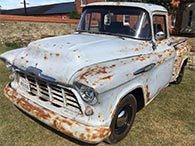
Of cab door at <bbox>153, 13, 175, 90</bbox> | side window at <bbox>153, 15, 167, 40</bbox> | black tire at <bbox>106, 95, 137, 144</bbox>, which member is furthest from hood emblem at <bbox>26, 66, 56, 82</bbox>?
side window at <bbox>153, 15, 167, 40</bbox>

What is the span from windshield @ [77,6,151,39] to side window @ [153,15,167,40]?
0.77ft

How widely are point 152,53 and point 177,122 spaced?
4.52 feet

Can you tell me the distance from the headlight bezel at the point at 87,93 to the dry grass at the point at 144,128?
1.02 m

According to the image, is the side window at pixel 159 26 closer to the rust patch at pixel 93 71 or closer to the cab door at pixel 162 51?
the cab door at pixel 162 51

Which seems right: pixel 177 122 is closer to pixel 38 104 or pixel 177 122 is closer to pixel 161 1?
pixel 38 104

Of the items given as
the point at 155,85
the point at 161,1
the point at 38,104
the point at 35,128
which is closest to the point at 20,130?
the point at 35,128

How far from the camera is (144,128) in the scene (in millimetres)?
3643

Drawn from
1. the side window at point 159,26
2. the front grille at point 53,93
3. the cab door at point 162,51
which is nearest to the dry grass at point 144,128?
the cab door at point 162,51

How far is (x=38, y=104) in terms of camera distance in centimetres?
295

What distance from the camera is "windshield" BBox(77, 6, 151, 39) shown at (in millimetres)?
3698

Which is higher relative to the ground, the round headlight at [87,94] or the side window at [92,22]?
the side window at [92,22]

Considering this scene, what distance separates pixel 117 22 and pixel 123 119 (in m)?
1.78

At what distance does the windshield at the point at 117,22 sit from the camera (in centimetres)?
370

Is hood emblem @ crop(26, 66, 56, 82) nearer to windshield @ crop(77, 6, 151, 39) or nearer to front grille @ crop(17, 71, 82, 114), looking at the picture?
front grille @ crop(17, 71, 82, 114)
